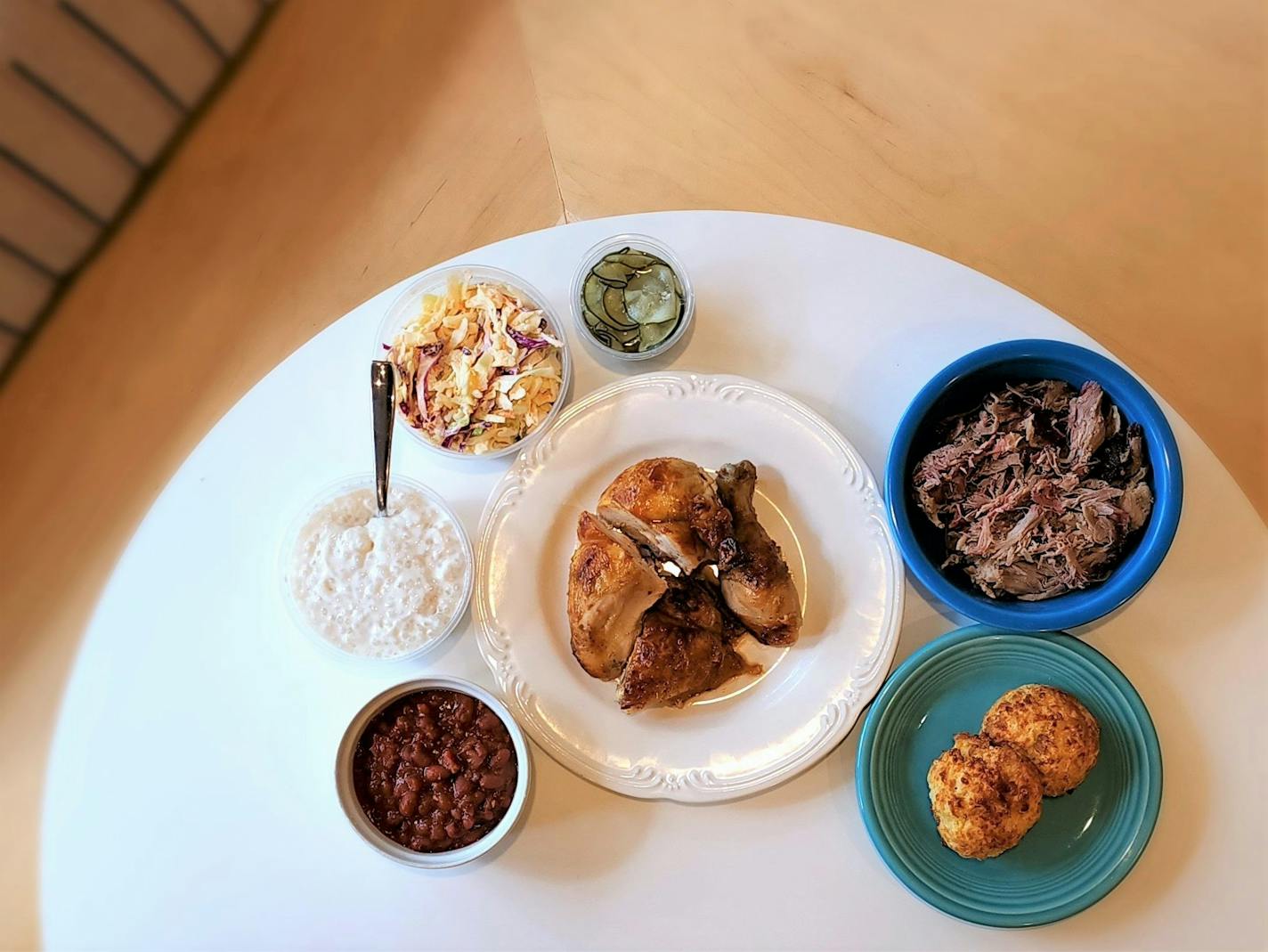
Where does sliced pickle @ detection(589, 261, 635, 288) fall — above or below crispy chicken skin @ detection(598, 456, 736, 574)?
above

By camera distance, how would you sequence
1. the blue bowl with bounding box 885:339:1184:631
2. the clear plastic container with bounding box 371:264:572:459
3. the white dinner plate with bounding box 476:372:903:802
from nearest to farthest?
the blue bowl with bounding box 885:339:1184:631 → the white dinner plate with bounding box 476:372:903:802 → the clear plastic container with bounding box 371:264:572:459

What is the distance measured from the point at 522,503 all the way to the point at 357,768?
2.41 ft

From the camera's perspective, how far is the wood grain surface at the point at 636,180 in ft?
8.98

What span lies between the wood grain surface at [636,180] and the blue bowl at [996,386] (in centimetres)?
84

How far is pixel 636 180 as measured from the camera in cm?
277

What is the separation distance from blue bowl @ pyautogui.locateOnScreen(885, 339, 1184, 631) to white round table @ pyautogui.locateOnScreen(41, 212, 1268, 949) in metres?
0.18

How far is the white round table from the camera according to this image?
2.08 m

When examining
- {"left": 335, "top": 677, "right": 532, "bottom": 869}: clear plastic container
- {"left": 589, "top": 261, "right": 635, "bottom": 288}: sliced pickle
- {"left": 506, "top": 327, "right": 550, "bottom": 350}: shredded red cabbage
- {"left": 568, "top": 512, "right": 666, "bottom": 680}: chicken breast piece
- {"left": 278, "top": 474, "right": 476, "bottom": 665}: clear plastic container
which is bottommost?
{"left": 335, "top": 677, "right": 532, "bottom": 869}: clear plastic container

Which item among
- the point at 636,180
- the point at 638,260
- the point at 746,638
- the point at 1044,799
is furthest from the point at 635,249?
the point at 1044,799

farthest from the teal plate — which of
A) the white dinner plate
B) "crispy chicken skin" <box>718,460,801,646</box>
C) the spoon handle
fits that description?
the spoon handle

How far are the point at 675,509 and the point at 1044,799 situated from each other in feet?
3.53

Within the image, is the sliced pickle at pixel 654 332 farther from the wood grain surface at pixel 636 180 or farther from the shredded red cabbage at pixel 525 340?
the wood grain surface at pixel 636 180

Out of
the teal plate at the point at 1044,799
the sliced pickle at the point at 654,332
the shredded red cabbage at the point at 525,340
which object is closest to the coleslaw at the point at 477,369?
the shredded red cabbage at the point at 525,340

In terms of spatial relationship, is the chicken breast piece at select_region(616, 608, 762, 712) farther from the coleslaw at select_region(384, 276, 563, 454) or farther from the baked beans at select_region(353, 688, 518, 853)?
the coleslaw at select_region(384, 276, 563, 454)
